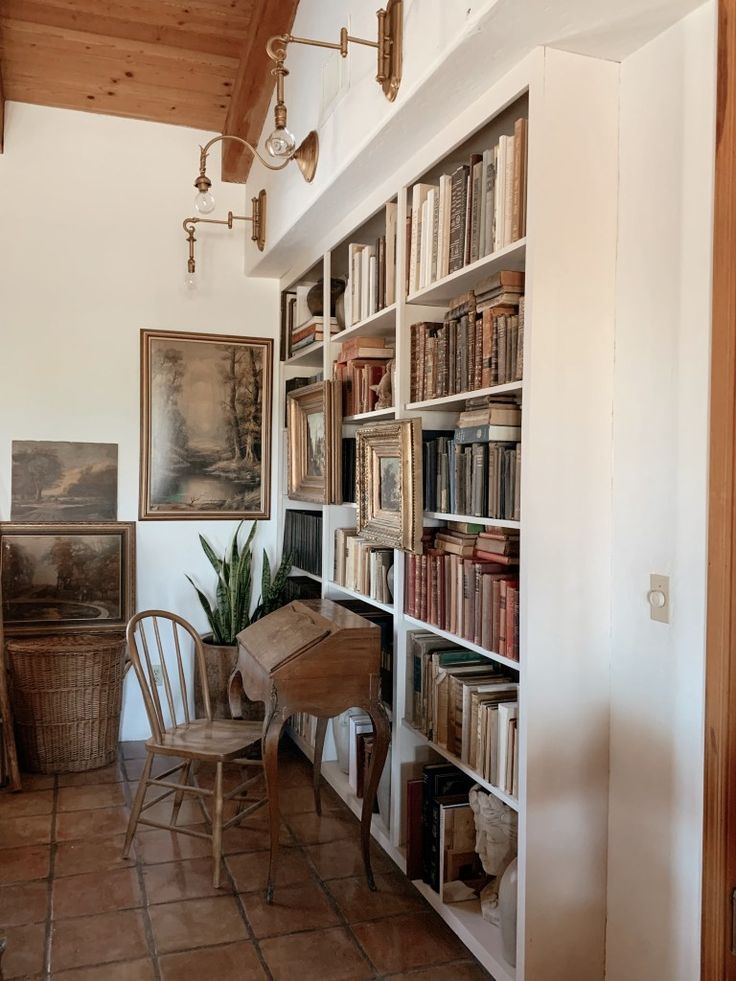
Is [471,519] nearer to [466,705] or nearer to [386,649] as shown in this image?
[466,705]

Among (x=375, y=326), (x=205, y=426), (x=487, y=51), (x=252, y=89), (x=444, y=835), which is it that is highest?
(x=252, y=89)

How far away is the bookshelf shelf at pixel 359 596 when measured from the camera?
3.04 m

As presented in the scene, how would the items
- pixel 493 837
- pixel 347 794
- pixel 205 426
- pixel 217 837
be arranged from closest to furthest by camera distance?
pixel 493 837 < pixel 217 837 < pixel 347 794 < pixel 205 426

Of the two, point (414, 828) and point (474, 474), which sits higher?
point (474, 474)

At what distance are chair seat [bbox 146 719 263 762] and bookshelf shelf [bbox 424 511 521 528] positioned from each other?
1039 millimetres

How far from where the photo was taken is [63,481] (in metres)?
4.06

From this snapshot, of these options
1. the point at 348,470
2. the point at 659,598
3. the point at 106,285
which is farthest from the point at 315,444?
the point at 659,598

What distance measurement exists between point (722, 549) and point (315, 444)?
2220 millimetres

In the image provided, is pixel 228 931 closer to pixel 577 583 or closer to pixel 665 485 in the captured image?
pixel 577 583

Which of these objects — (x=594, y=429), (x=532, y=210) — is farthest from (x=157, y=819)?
(x=532, y=210)

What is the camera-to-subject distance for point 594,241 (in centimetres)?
A: 210

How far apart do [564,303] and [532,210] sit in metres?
0.24

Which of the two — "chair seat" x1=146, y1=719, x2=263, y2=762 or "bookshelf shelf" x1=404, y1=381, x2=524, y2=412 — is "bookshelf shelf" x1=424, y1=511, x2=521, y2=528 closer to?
"bookshelf shelf" x1=404, y1=381, x2=524, y2=412

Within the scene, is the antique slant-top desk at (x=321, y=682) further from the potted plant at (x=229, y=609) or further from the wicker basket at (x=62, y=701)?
the wicker basket at (x=62, y=701)
